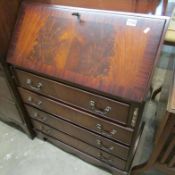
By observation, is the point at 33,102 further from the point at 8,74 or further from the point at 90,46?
the point at 90,46

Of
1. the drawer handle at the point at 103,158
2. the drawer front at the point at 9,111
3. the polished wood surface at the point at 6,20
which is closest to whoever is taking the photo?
the polished wood surface at the point at 6,20

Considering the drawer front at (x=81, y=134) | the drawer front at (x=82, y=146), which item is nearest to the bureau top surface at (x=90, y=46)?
the drawer front at (x=81, y=134)

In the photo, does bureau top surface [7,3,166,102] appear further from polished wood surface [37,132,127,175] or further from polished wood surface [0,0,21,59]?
polished wood surface [37,132,127,175]

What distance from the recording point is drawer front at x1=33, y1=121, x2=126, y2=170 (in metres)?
1.21

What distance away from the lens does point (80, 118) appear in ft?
3.53

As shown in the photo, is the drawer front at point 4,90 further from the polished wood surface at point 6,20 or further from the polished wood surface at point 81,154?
the polished wood surface at point 81,154

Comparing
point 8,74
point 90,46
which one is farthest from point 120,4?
point 8,74

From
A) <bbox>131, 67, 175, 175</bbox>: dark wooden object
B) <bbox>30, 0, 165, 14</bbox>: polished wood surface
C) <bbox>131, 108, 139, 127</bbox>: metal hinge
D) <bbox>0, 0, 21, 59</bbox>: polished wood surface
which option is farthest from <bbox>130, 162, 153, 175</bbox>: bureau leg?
<bbox>0, 0, 21, 59</bbox>: polished wood surface

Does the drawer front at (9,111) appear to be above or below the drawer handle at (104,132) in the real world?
below

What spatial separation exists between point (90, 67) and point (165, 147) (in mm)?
568

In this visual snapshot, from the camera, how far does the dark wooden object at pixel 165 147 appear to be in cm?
78

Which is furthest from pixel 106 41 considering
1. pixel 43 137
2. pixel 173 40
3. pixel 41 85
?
pixel 43 137

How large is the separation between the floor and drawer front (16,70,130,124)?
566mm

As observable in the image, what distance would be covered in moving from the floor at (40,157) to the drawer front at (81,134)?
12.2 inches
